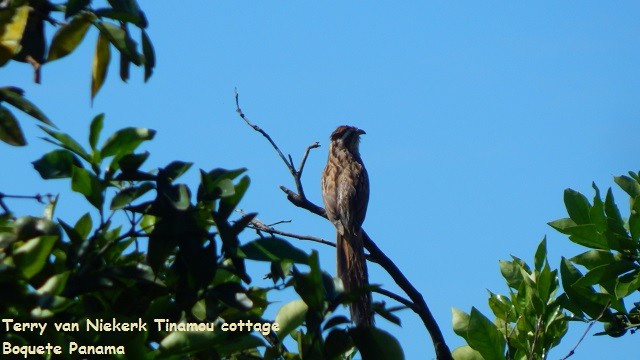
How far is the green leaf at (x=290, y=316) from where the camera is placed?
128 inches

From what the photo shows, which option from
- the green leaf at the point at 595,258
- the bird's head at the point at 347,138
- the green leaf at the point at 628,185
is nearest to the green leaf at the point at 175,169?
the green leaf at the point at 595,258

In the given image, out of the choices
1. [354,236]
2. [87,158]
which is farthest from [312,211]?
[87,158]

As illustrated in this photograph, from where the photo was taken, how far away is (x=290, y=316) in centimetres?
327

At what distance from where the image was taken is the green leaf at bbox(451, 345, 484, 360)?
219 inches

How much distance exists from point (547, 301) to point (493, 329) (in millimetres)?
476

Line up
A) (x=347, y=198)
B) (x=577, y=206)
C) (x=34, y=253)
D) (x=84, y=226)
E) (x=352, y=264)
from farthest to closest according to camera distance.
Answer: (x=347, y=198) → (x=352, y=264) → (x=577, y=206) → (x=84, y=226) → (x=34, y=253)

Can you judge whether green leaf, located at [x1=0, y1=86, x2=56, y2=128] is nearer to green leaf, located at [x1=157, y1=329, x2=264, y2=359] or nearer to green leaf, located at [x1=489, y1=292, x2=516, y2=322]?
green leaf, located at [x1=157, y1=329, x2=264, y2=359]

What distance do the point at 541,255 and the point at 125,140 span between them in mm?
3505

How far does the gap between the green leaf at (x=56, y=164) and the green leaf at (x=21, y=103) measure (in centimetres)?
30

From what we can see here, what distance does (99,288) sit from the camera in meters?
2.86

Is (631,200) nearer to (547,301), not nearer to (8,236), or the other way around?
(547,301)

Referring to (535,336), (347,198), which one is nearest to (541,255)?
(535,336)

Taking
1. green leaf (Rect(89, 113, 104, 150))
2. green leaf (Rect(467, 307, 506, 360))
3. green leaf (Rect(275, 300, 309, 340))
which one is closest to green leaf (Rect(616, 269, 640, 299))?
green leaf (Rect(467, 307, 506, 360))

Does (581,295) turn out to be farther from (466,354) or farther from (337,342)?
(337,342)
